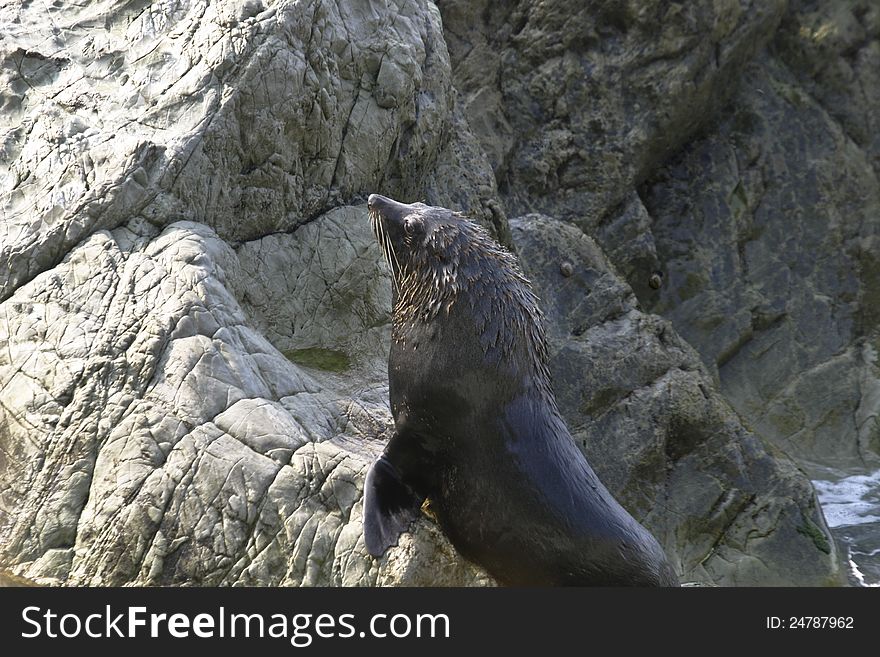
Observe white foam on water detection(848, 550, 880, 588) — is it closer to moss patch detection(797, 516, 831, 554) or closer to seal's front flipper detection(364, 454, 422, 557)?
moss patch detection(797, 516, 831, 554)

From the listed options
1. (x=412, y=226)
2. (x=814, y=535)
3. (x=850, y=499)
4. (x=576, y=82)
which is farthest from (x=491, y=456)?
(x=850, y=499)

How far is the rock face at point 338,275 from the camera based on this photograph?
196 inches

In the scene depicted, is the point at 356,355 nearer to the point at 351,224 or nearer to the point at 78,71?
the point at 351,224

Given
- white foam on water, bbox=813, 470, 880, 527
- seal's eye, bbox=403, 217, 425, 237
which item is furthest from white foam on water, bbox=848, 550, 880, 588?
seal's eye, bbox=403, 217, 425, 237

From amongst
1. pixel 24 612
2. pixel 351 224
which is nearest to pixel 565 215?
pixel 351 224

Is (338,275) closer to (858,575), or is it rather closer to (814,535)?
(814,535)

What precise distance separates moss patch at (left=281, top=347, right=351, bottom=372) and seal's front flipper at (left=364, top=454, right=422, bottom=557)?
1445mm

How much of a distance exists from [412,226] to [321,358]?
1.36 metres

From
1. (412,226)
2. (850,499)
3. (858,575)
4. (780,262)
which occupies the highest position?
(412,226)

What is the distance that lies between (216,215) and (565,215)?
5.63 metres

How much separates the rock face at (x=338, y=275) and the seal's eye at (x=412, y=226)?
0.95 meters

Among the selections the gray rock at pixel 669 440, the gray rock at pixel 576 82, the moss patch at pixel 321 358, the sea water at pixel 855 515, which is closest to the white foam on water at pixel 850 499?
the sea water at pixel 855 515

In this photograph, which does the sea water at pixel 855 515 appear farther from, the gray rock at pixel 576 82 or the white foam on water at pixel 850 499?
the gray rock at pixel 576 82

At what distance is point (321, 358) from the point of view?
6457mm
